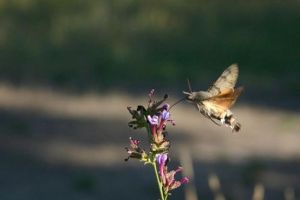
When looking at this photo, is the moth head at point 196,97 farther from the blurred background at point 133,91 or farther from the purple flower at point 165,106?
the blurred background at point 133,91

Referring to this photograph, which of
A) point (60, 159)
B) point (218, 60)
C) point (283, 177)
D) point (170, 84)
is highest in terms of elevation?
point (218, 60)

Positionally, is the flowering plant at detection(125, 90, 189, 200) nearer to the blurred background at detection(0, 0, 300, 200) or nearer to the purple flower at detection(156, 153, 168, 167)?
the purple flower at detection(156, 153, 168, 167)

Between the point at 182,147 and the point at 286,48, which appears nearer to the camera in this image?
the point at 182,147

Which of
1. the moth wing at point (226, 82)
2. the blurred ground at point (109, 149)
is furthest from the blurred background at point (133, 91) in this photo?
the moth wing at point (226, 82)

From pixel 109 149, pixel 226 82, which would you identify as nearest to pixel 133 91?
pixel 109 149

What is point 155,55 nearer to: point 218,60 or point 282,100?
point 218,60

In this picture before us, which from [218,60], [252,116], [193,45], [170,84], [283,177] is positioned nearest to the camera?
[283,177]

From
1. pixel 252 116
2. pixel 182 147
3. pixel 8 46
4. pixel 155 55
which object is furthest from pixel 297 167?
pixel 8 46
